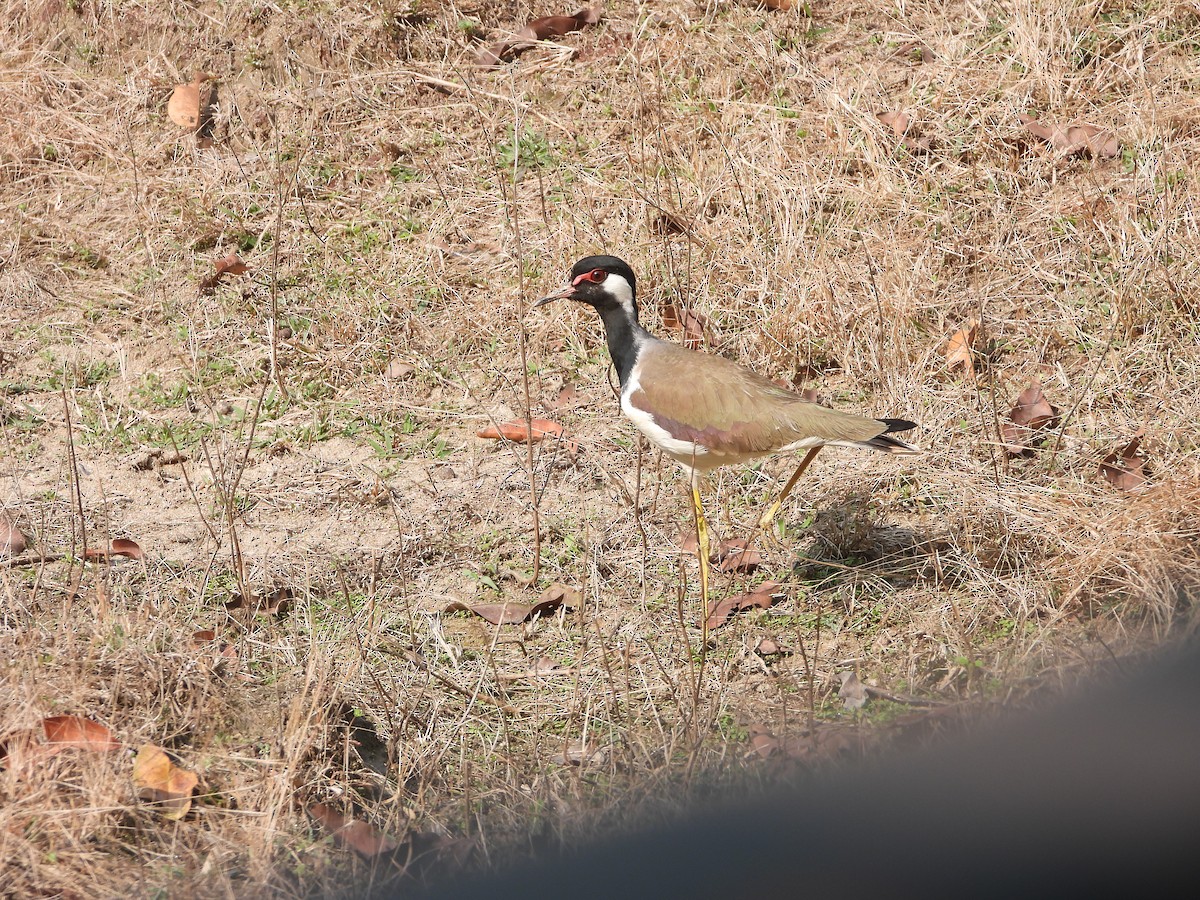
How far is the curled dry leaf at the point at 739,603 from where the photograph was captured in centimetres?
421

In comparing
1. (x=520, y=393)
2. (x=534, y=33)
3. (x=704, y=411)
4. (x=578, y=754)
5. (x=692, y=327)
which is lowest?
(x=578, y=754)

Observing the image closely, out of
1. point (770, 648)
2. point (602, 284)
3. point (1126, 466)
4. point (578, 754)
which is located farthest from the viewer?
point (602, 284)

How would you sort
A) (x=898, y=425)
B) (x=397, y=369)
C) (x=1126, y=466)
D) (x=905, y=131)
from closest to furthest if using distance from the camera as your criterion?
(x=898, y=425) < (x=1126, y=466) < (x=397, y=369) < (x=905, y=131)

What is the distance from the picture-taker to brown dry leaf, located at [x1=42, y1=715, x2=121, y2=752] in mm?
3258

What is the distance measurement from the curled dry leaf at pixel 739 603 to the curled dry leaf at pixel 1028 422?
1194mm

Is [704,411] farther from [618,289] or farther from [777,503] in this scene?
[618,289]

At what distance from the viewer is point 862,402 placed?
17.2 feet

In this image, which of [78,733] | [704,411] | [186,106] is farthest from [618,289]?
[186,106]

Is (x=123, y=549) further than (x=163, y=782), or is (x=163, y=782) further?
(x=123, y=549)

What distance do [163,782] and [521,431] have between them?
2.34 metres

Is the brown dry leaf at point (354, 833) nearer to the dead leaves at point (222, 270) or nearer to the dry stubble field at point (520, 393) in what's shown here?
the dry stubble field at point (520, 393)

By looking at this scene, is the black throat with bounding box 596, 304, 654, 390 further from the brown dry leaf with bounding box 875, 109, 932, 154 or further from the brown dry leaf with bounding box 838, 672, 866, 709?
the brown dry leaf with bounding box 875, 109, 932, 154

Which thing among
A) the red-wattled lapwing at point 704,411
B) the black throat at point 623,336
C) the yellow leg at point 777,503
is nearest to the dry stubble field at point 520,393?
the yellow leg at point 777,503

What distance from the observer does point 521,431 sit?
5.19 meters
